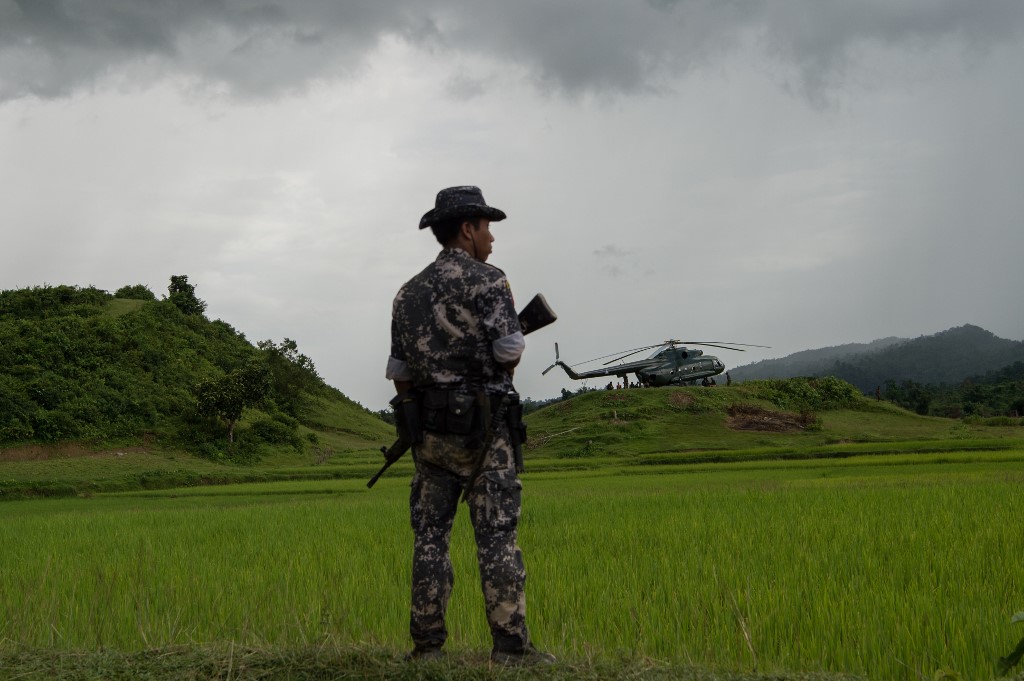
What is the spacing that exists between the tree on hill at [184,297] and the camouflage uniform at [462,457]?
51.7 metres

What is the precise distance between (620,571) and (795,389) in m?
37.8

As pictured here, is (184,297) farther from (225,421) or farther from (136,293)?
(225,421)

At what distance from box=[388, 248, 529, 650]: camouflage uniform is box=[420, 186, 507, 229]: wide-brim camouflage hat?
0.62ft

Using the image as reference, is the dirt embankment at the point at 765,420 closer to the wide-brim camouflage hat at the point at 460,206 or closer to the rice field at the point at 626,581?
the rice field at the point at 626,581

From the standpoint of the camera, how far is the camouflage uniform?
3.99m

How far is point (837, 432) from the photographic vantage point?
119 feet

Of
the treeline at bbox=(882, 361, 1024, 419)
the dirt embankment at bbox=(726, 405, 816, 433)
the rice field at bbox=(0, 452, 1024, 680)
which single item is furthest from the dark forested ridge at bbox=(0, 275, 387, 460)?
the treeline at bbox=(882, 361, 1024, 419)

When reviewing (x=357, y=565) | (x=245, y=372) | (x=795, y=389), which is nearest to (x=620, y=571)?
(x=357, y=565)

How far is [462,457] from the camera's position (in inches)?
163

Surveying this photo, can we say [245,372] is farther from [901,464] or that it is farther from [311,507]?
[901,464]

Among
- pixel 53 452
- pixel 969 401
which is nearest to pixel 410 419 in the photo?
pixel 53 452

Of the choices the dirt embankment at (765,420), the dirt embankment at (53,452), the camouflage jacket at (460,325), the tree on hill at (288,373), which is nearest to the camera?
the camouflage jacket at (460,325)

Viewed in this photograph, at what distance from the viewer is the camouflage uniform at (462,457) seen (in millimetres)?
3990

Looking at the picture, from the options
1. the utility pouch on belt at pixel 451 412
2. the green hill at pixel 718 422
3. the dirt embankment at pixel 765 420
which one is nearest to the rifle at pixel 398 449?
the utility pouch on belt at pixel 451 412
